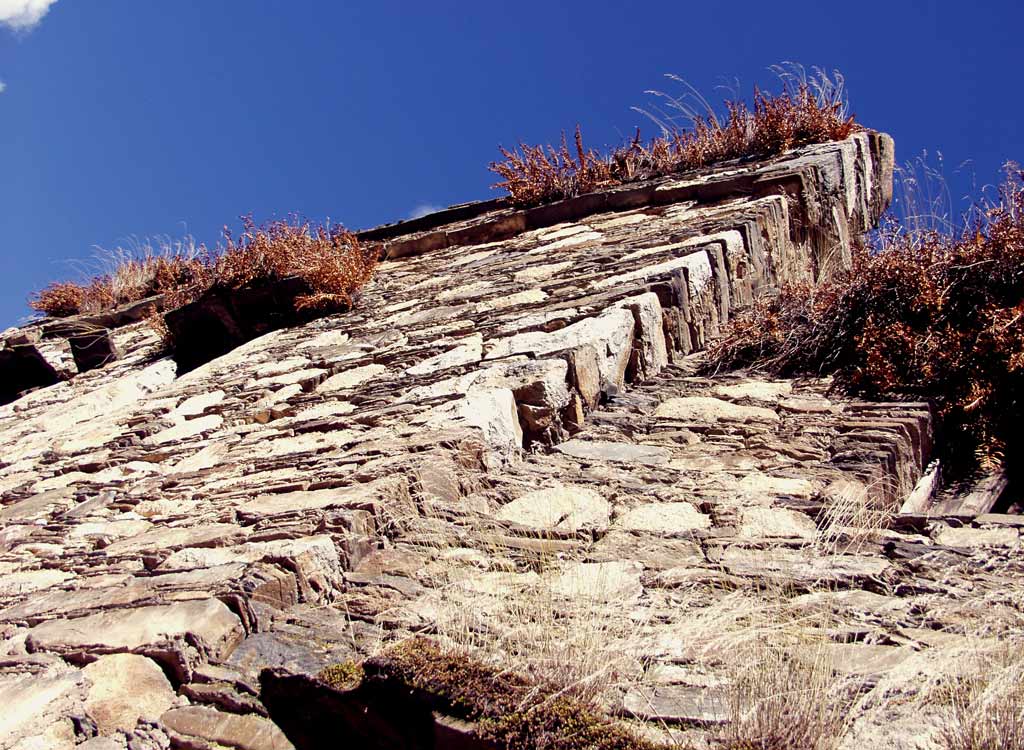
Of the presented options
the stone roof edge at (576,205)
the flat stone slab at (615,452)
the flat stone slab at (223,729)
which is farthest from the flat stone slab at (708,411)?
the stone roof edge at (576,205)

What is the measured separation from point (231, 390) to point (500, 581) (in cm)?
271

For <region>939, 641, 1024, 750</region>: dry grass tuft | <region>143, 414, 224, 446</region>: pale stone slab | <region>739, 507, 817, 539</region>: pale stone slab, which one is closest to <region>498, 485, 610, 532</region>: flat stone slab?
<region>739, 507, 817, 539</region>: pale stone slab

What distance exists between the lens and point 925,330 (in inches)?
128

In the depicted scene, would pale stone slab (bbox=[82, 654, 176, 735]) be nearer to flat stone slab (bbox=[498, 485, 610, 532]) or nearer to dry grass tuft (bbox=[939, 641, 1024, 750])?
flat stone slab (bbox=[498, 485, 610, 532])

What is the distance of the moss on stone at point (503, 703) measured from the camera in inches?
54.3

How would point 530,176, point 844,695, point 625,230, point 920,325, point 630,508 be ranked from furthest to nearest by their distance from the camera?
point 530,176 → point 625,230 → point 920,325 → point 630,508 → point 844,695

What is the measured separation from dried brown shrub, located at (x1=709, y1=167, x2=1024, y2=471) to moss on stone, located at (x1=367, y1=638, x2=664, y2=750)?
Answer: 2.03 metres

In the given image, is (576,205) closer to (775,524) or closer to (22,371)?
(775,524)

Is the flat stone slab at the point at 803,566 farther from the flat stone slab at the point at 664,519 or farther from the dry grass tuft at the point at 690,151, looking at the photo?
the dry grass tuft at the point at 690,151

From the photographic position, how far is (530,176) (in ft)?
22.0

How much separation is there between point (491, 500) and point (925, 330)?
176 cm

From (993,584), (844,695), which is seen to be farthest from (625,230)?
(844,695)

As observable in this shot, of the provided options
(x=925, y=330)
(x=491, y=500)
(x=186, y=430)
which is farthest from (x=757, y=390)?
(x=186, y=430)

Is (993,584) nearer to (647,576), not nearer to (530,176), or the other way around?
(647,576)
